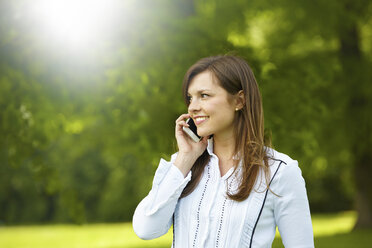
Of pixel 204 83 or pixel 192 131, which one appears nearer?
pixel 204 83

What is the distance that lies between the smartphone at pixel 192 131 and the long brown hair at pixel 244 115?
7.6 inches

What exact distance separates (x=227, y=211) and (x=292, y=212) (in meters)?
0.31

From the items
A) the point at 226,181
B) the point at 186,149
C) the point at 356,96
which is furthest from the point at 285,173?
the point at 356,96

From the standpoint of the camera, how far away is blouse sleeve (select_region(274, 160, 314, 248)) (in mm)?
Result: 2371

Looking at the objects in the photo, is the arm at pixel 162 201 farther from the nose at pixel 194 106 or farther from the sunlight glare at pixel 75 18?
the sunlight glare at pixel 75 18

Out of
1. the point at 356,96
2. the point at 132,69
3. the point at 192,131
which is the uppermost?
the point at 356,96

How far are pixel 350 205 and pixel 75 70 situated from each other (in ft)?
81.0

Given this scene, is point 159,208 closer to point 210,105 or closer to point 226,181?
point 226,181

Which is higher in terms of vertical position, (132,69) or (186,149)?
(132,69)

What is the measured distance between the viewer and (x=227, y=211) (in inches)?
97.6

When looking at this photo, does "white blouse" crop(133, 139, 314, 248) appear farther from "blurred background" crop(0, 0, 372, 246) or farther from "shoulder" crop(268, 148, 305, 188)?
"blurred background" crop(0, 0, 372, 246)

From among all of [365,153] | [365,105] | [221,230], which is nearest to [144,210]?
[221,230]

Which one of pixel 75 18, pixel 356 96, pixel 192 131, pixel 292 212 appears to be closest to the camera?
pixel 292 212

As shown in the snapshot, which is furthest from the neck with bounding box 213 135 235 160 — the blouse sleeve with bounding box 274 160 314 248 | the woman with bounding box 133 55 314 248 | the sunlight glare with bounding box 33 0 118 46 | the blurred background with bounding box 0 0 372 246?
the sunlight glare with bounding box 33 0 118 46
